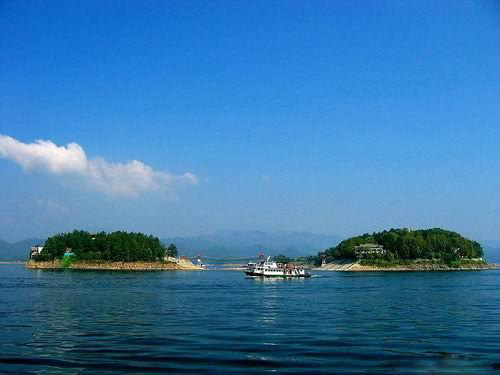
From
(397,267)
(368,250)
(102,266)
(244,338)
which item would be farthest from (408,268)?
(244,338)

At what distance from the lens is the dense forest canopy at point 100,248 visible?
168000 mm

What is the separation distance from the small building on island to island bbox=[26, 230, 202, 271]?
69.3 m

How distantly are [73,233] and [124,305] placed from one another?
134 metres

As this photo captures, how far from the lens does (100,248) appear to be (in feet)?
563

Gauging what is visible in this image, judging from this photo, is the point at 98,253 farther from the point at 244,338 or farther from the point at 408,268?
the point at 244,338

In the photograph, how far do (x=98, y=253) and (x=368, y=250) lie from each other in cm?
9367

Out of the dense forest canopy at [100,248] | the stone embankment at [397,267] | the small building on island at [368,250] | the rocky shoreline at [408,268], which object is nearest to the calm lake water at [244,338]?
the dense forest canopy at [100,248]

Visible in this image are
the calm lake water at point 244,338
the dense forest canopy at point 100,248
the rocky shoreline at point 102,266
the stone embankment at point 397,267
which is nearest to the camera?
the calm lake water at point 244,338

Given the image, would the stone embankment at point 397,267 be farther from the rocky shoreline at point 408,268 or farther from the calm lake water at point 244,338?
the calm lake water at point 244,338

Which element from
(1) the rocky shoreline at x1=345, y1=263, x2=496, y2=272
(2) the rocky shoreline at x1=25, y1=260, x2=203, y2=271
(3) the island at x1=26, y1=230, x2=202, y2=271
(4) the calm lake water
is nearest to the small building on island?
(1) the rocky shoreline at x1=345, y1=263, x2=496, y2=272

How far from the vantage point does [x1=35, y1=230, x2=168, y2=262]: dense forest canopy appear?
16800 cm

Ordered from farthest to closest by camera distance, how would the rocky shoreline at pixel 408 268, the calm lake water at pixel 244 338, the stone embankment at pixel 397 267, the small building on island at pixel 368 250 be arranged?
the small building on island at pixel 368 250
the stone embankment at pixel 397 267
the rocky shoreline at pixel 408 268
the calm lake water at pixel 244 338

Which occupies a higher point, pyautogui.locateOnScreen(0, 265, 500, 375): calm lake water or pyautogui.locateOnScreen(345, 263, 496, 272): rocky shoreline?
pyautogui.locateOnScreen(345, 263, 496, 272): rocky shoreline

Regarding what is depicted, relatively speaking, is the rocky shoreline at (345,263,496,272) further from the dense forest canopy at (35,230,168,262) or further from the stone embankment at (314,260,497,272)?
the dense forest canopy at (35,230,168,262)
